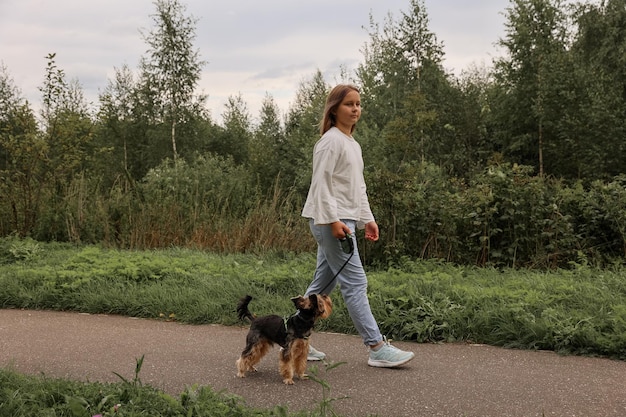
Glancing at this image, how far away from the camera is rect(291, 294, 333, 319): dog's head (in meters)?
4.30

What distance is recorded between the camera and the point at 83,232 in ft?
37.4

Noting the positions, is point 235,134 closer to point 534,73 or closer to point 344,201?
point 534,73

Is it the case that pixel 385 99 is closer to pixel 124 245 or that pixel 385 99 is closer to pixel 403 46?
pixel 403 46

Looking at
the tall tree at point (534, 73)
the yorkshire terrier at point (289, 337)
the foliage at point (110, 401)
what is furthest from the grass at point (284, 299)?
the tall tree at point (534, 73)

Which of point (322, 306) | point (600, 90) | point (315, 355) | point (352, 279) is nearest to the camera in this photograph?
point (322, 306)

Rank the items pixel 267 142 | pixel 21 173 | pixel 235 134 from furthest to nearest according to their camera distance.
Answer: pixel 235 134
pixel 267 142
pixel 21 173

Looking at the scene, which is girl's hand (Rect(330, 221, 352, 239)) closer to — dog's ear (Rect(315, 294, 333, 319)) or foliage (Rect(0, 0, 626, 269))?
dog's ear (Rect(315, 294, 333, 319))

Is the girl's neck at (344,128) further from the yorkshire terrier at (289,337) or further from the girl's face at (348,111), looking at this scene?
the yorkshire terrier at (289,337)

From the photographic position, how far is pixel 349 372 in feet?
14.9

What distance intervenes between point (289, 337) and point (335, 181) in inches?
48.9

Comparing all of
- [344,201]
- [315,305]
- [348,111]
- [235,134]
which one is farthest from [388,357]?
[235,134]

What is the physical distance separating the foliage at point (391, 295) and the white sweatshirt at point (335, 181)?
1579 millimetres

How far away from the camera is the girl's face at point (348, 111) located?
4.64 metres

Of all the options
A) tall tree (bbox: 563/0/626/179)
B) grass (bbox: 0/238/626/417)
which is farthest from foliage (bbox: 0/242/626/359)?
tall tree (bbox: 563/0/626/179)
